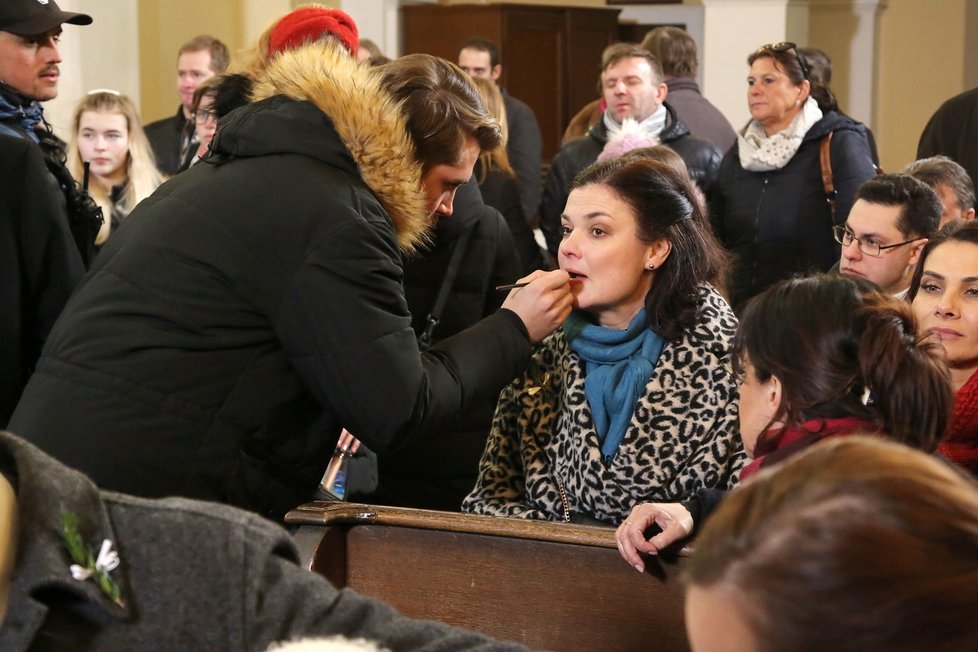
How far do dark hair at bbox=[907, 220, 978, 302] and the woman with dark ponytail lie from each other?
850mm

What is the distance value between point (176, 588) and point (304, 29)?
7.56 ft

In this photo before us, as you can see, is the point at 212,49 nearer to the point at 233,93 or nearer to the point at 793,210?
the point at 793,210

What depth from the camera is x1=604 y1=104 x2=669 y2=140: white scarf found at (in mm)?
4914

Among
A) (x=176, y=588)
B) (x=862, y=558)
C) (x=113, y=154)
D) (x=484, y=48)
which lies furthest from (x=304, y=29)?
(x=484, y=48)

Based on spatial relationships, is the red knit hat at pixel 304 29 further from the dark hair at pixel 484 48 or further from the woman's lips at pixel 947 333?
the dark hair at pixel 484 48

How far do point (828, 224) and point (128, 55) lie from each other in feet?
14.9

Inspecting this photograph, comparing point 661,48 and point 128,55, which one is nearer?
point 661,48

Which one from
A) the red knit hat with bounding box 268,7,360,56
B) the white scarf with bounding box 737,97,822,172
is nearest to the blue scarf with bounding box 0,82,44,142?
the red knit hat with bounding box 268,7,360,56

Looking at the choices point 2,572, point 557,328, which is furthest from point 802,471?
point 557,328

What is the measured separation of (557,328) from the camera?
8.73 ft

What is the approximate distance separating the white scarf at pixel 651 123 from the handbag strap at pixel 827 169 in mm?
631

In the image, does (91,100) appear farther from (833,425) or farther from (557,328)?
(833,425)

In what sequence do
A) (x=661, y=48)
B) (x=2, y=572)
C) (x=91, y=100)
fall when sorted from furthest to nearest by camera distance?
1. (x=661, y=48)
2. (x=91, y=100)
3. (x=2, y=572)

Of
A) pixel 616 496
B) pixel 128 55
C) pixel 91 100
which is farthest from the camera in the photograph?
pixel 128 55
